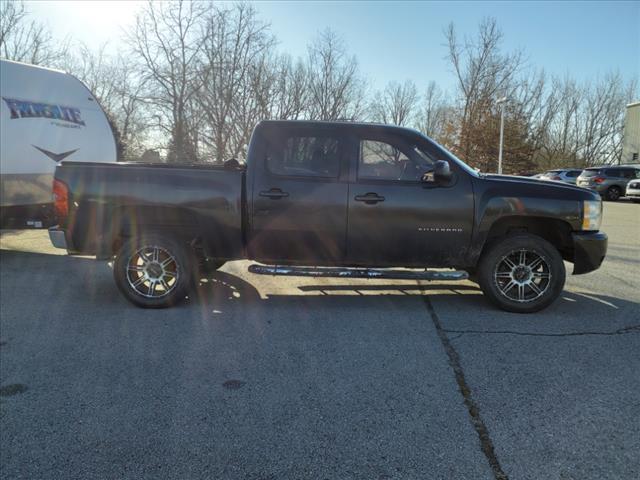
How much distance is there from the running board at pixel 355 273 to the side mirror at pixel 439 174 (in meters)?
1.01

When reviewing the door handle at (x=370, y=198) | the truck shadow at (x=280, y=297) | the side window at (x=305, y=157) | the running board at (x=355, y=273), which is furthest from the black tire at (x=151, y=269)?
the door handle at (x=370, y=198)

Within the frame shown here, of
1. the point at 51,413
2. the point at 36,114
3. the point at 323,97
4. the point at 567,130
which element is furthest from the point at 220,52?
the point at 567,130

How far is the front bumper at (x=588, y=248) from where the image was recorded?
4984 mm

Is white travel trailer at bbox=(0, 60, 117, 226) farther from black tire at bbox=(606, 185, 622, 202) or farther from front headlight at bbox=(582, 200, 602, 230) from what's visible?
black tire at bbox=(606, 185, 622, 202)

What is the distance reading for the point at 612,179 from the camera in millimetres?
25250

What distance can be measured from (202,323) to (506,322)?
315 centimetres

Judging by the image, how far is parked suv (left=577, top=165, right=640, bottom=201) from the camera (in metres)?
25.2

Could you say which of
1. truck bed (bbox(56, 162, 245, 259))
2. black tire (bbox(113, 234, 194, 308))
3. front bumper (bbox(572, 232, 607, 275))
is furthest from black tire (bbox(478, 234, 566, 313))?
black tire (bbox(113, 234, 194, 308))

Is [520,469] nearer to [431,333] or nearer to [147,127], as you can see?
[431,333]

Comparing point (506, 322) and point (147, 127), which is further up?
point (147, 127)

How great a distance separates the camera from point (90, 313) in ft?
16.6

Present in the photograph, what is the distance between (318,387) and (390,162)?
2.69 meters

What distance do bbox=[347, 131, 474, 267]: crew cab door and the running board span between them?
0.13 m

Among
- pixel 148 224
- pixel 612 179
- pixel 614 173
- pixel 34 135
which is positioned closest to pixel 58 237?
pixel 148 224
